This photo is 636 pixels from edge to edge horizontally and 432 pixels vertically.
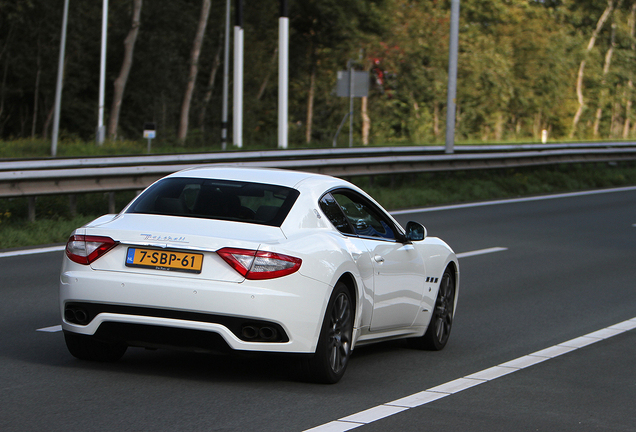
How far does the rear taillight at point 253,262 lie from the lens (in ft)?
19.0

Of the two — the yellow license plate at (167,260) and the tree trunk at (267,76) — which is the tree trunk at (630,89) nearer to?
the tree trunk at (267,76)

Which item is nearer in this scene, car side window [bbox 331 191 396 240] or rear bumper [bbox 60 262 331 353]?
rear bumper [bbox 60 262 331 353]

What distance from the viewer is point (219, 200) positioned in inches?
255

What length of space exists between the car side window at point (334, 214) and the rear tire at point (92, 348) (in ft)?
5.12

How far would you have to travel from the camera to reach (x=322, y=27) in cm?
5250

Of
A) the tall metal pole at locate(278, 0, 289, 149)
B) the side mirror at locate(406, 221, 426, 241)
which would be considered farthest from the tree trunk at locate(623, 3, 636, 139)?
the side mirror at locate(406, 221, 426, 241)

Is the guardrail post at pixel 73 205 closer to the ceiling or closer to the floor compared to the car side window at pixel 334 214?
closer to the floor

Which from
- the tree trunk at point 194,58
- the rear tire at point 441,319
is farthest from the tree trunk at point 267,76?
the rear tire at point 441,319

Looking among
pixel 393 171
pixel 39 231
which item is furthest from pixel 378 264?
pixel 393 171

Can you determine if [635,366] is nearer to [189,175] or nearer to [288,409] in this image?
[288,409]

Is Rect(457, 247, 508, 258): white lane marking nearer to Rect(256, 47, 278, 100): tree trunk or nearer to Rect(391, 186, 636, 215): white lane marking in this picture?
Rect(391, 186, 636, 215): white lane marking

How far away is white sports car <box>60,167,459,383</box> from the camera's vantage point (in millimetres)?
5797

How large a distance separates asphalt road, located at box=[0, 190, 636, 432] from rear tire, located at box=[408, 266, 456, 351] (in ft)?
0.29

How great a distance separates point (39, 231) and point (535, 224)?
9062 millimetres
